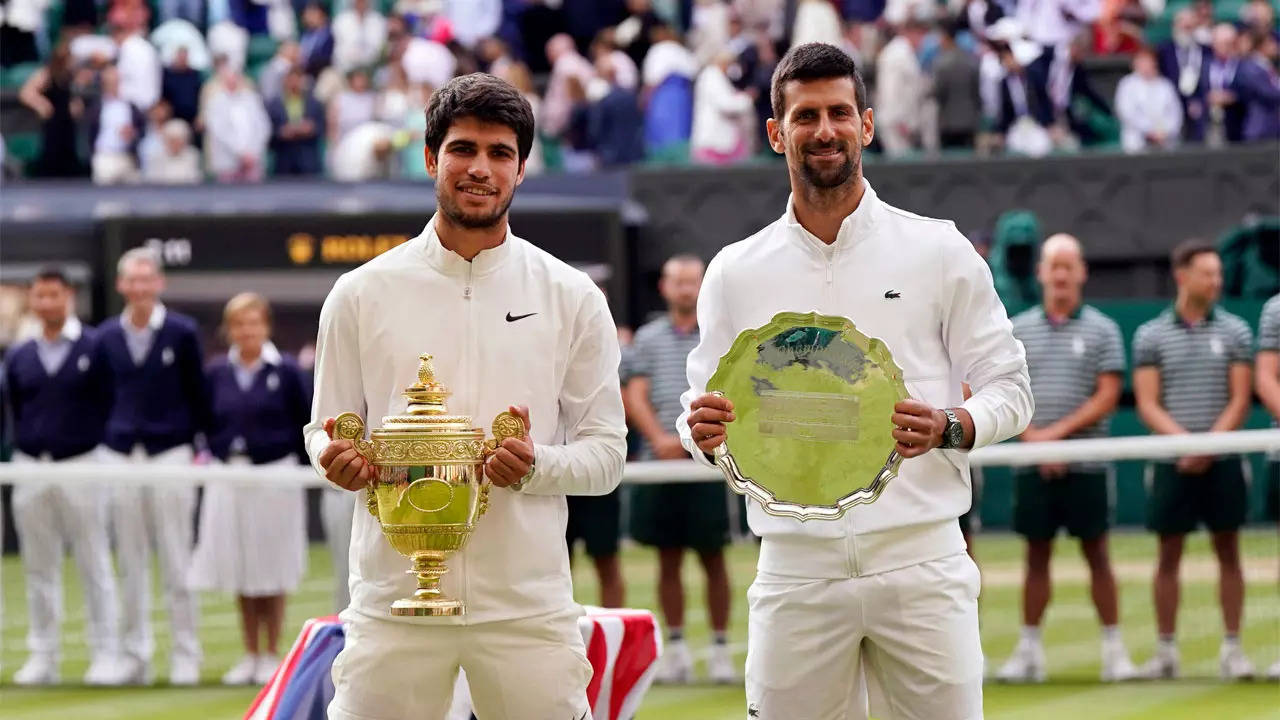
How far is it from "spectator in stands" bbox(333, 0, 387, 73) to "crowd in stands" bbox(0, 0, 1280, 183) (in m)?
0.02

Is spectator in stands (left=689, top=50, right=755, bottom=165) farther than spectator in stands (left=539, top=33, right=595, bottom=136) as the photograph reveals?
No

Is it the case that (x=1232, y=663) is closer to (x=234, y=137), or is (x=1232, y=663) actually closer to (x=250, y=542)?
(x=250, y=542)

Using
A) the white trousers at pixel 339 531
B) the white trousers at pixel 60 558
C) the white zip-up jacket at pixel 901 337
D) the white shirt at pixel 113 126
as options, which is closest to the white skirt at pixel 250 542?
the white trousers at pixel 339 531

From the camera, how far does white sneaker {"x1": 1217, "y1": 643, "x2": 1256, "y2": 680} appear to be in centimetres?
824

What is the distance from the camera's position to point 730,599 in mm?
8852

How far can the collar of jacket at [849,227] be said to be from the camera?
4250mm

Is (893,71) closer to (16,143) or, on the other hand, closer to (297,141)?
(297,141)

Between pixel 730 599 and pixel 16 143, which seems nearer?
pixel 730 599

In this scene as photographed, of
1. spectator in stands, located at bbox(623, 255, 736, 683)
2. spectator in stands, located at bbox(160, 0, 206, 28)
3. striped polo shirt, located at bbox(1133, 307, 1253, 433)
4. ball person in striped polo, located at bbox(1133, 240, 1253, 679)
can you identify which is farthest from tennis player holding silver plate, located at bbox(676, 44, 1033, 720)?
spectator in stands, located at bbox(160, 0, 206, 28)

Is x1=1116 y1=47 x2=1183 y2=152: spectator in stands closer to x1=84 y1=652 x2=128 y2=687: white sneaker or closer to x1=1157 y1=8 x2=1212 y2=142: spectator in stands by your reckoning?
x1=1157 y1=8 x2=1212 y2=142: spectator in stands

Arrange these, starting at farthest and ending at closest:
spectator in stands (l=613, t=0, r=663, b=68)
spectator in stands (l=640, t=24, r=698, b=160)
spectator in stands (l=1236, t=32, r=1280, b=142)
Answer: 1. spectator in stands (l=613, t=0, r=663, b=68)
2. spectator in stands (l=640, t=24, r=698, b=160)
3. spectator in stands (l=1236, t=32, r=1280, b=142)

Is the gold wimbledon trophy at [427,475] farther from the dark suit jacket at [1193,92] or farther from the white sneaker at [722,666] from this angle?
the dark suit jacket at [1193,92]

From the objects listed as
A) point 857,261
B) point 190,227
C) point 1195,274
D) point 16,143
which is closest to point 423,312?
point 857,261

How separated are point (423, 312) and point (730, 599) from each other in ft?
16.3
